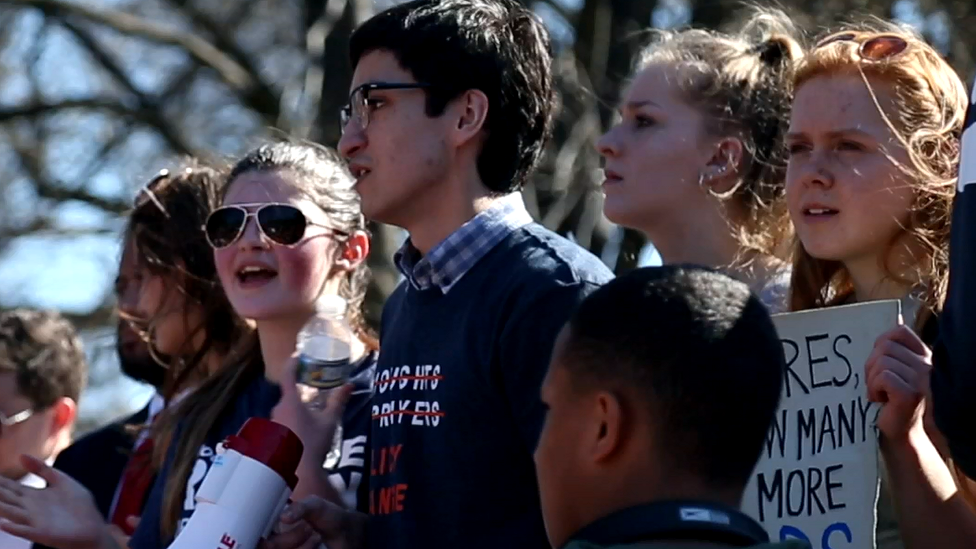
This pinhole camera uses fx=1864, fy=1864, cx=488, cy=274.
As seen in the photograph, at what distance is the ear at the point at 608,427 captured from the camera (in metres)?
2.65

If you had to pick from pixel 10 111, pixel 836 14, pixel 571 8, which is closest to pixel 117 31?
pixel 10 111

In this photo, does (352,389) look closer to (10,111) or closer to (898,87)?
(898,87)

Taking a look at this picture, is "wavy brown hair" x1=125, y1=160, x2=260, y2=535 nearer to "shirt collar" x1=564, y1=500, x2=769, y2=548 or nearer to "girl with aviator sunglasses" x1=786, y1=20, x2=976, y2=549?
"girl with aviator sunglasses" x1=786, y1=20, x2=976, y2=549

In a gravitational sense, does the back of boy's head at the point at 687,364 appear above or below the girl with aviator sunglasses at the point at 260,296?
below

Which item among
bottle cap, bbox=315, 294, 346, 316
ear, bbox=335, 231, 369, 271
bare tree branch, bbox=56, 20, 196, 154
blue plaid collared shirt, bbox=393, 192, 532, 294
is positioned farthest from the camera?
bare tree branch, bbox=56, 20, 196, 154

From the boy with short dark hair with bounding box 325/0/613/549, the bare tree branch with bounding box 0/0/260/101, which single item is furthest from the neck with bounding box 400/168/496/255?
the bare tree branch with bounding box 0/0/260/101

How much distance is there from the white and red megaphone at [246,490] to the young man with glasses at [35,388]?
2.34 m

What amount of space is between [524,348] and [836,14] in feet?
19.1

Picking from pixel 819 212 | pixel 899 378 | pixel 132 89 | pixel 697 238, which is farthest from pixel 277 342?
pixel 132 89

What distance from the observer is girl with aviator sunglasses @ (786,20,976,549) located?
12.0ft

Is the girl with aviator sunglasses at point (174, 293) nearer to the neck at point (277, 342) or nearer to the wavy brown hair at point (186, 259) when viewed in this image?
the wavy brown hair at point (186, 259)

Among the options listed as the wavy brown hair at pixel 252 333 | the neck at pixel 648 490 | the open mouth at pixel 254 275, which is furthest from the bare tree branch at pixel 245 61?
the neck at pixel 648 490

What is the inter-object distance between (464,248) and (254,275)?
98cm

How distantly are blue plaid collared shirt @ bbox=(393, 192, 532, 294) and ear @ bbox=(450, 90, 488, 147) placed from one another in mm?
164
